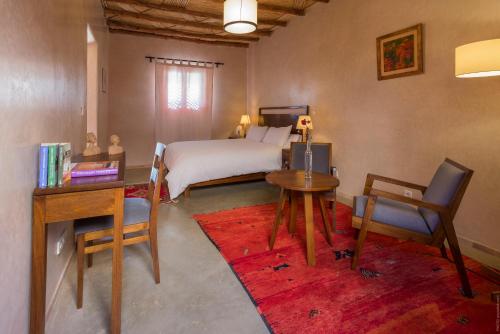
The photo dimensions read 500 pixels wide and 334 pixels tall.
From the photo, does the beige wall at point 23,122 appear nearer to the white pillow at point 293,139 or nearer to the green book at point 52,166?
the green book at point 52,166

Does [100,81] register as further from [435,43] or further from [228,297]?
[435,43]

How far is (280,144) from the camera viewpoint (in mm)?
4488

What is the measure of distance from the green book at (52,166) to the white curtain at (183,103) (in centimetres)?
482

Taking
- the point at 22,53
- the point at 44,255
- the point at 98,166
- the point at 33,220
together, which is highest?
the point at 22,53

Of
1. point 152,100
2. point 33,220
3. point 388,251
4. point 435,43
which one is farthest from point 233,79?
point 33,220

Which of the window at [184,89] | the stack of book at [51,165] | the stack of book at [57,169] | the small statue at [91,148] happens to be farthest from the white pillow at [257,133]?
the stack of book at [51,165]

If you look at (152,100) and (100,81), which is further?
(152,100)

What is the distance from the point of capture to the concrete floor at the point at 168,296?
4.82 ft

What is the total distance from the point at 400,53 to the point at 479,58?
4.34ft

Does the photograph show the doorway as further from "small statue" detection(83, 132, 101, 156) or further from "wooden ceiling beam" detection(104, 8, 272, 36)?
"small statue" detection(83, 132, 101, 156)

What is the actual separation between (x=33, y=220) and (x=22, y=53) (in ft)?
2.31

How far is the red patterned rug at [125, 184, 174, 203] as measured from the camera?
3.66 meters

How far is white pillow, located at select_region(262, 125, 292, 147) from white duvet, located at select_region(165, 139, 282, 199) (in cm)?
17

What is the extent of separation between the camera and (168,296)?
5.60ft
